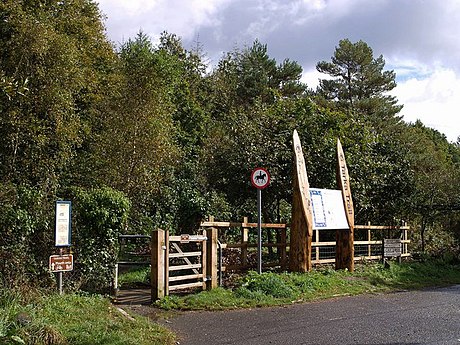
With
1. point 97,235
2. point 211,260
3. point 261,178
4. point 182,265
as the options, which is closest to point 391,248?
point 261,178

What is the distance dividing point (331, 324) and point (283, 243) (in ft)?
20.4

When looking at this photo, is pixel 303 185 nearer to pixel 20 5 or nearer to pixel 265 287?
pixel 265 287

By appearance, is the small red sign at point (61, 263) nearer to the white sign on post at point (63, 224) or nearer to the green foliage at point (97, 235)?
the white sign on post at point (63, 224)

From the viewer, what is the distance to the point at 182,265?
12.3 m

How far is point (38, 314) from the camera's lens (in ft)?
25.4

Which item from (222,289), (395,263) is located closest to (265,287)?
(222,289)

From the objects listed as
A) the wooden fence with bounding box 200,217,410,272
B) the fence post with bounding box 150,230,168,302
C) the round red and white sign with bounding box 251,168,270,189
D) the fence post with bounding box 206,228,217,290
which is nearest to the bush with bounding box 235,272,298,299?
the fence post with bounding box 206,228,217,290

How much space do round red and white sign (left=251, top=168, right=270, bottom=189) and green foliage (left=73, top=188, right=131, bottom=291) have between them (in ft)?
10.6

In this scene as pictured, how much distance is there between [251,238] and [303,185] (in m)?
9.44

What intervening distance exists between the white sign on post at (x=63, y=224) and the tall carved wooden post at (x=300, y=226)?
681 centimetres

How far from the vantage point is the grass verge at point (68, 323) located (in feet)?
22.8

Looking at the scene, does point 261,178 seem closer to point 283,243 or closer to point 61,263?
point 283,243

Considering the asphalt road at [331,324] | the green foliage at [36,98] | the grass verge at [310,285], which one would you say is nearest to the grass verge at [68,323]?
the asphalt road at [331,324]

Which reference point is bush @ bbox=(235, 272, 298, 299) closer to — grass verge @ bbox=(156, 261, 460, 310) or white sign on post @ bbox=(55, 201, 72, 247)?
grass verge @ bbox=(156, 261, 460, 310)
